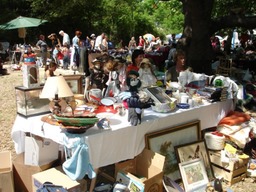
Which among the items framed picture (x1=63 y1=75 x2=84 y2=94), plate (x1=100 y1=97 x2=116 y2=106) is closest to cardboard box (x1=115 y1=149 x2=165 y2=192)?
plate (x1=100 y1=97 x2=116 y2=106)

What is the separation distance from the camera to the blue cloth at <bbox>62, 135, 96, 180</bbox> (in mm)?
2898

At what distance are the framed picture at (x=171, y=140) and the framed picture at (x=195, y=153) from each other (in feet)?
0.31

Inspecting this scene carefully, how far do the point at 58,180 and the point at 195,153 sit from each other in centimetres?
169

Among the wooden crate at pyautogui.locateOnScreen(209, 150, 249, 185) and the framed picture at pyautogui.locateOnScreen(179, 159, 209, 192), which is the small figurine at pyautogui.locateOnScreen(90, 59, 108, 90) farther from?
the wooden crate at pyautogui.locateOnScreen(209, 150, 249, 185)

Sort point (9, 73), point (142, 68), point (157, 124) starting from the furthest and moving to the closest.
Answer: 1. point (9, 73)
2. point (142, 68)
3. point (157, 124)

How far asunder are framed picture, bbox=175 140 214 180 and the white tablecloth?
29cm

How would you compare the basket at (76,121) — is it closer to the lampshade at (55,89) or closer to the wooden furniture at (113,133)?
the wooden furniture at (113,133)

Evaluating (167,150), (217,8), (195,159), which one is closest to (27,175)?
(167,150)

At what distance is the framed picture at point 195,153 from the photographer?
3.80 m

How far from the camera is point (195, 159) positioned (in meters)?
3.80

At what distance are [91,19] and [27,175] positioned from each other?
69.3 ft

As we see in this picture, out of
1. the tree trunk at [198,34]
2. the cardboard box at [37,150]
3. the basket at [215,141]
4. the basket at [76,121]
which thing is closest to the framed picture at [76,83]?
the cardboard box at [37,150]

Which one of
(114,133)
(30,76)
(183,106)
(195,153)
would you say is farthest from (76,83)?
(195,153)

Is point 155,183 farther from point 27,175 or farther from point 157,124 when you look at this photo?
point 27,175
